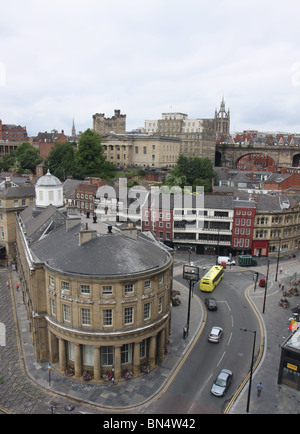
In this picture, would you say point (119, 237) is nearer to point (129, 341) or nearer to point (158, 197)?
point (129, 341)

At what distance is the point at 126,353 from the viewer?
32.2m

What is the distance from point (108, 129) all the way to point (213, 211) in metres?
101

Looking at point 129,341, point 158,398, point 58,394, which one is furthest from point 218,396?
point 58,394

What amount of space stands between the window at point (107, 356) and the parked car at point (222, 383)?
926cm

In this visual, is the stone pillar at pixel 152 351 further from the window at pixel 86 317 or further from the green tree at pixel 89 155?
the green tree at pixel 89 155

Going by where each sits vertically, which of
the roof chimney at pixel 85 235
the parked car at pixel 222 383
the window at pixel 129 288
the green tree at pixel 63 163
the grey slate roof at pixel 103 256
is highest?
the green tree at pixel 63 163

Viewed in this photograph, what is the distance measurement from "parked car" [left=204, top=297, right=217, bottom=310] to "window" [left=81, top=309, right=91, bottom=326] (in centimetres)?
2065

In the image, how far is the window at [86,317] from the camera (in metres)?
30.4

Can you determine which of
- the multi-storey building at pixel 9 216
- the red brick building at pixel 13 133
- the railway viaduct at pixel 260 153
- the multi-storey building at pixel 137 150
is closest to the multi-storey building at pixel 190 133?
the multi-storey building at pixel 137 150

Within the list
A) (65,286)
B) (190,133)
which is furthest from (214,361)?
(190,133)

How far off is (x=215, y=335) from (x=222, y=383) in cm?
847

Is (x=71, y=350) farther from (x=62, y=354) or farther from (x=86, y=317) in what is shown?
(x=86, y=317)

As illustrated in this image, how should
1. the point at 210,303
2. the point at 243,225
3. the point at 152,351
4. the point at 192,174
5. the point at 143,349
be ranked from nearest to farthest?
the point at 152,351 < the point at 143,349 < the point at 210,303 < the point at 243,225 < the point at 192,174

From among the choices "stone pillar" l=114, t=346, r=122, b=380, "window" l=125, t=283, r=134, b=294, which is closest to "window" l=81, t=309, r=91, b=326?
"stone pillar" l=114, t=346, r=122, b=380
